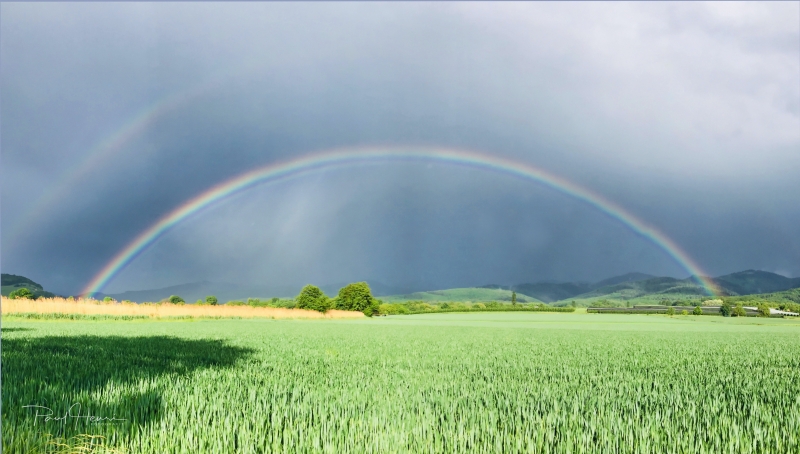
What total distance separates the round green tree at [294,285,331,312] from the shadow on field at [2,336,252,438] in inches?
2613

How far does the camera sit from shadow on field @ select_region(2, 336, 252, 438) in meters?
5.38

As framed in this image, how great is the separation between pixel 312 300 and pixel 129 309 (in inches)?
1550

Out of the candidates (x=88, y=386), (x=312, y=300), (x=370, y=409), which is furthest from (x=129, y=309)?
(x=370, y=409)

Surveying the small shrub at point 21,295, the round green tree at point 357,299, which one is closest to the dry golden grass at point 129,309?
the small shrub at point 21,295

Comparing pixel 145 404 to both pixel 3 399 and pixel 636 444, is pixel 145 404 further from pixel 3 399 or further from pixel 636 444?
pixel 636 444

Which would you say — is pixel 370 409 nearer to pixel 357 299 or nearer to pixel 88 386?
pixel 88 386

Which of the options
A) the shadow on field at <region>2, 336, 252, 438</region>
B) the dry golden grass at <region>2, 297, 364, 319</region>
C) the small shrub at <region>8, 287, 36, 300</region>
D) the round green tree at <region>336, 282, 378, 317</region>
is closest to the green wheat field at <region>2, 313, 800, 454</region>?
the shadow on field at <region>2, 336, 252, 438</region>

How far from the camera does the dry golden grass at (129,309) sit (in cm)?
3578

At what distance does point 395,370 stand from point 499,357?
5228 mm

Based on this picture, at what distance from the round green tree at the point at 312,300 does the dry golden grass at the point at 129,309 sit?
639 inches

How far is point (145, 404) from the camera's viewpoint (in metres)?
6.07

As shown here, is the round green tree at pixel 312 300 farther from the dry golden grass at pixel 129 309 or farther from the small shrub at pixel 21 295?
the small shrub at pixel 21 295

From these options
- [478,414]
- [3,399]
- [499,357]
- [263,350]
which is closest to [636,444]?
[478,414]

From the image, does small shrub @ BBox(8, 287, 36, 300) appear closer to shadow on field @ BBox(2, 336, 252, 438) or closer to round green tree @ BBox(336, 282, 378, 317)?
shadow on field @ BBox(2, 336, 252, 438)
